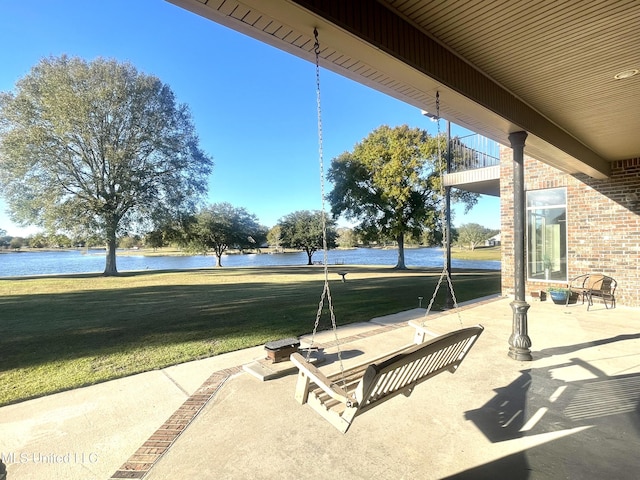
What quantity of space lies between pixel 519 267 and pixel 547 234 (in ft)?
17.0

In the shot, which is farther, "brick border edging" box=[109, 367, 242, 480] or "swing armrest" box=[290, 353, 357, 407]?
"brick border edging" box=[109, 367, 242, 480]

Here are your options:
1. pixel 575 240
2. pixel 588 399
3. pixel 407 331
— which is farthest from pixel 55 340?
pixel 575 240

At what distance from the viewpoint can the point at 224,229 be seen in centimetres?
4306

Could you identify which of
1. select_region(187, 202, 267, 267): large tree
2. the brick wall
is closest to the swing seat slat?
the brick wall

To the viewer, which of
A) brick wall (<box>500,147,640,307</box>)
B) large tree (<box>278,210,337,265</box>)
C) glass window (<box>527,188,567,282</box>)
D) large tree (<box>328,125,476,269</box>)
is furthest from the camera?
large tree (<box>278,210,337,265</box>)

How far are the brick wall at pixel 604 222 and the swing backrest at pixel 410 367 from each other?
6835mm

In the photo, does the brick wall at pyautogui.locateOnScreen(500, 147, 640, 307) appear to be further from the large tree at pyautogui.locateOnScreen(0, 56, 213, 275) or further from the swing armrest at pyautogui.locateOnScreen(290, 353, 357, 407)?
the large tree at pyautogui.locateOnScreen(0, 56, 213, 275)

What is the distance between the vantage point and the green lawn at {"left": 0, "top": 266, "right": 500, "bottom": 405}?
4.16 meters

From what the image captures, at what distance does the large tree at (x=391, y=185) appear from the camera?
918 inches

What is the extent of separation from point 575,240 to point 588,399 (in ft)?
19.8

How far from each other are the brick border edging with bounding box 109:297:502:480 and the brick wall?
7792mm

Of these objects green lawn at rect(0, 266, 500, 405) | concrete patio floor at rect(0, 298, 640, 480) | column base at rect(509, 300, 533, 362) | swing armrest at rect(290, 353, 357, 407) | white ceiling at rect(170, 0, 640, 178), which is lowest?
green lawn at rect(0, 266, 500, 405)

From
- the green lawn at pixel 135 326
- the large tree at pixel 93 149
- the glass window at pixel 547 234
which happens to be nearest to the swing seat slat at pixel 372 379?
the green lawn at pixel 135 326

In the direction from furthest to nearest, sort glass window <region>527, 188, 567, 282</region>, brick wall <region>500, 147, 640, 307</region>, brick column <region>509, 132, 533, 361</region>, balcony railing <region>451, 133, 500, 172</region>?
balcony railing <region>451, 133, 500, 172</region> → glass window <region>527, 188, 567, 282</region> → brick wall <region>500, 147, 640, 307</region> → brick column <region>509, 132, 533, 361</region>
